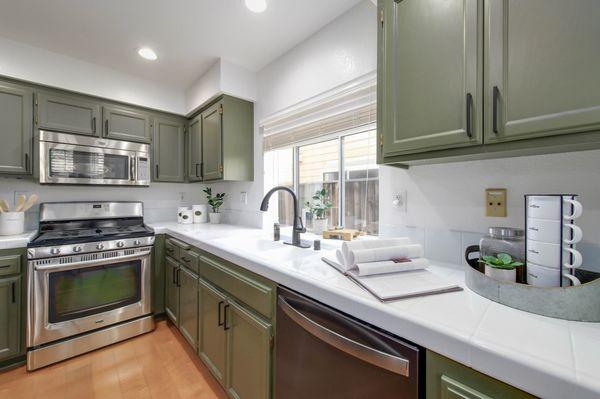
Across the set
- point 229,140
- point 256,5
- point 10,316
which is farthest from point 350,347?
point 10,316

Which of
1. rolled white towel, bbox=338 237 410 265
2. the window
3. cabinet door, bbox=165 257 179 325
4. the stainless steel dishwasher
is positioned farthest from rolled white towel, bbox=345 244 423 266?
cabinet door, bbox=165 257 179 325

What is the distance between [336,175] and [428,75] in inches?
41.3

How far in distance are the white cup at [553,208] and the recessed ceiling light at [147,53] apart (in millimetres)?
2726

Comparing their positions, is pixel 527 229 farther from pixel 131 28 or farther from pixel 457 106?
pixel 131 28

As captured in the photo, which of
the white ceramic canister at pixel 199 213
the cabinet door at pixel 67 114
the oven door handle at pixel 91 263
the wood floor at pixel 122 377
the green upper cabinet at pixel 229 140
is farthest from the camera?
the white ceramic canister at pixel 199 213

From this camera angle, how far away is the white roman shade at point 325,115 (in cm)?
153

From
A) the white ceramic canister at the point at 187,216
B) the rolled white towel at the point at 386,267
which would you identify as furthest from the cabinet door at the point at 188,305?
the rolled white towel at the point at 386,267

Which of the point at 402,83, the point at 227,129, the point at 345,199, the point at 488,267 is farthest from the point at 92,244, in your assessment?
the point at 488,267

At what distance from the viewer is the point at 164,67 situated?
95.6 inches

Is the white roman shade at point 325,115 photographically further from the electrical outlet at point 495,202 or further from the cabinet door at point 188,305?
the cabinet door at point 188,305

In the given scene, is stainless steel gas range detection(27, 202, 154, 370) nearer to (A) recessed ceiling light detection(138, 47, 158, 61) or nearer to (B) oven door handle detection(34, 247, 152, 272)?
(B) oven door handle detection(34, 247, 152, 272)

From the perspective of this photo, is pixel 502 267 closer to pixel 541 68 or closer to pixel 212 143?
pixel 541 68

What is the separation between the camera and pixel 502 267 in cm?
82

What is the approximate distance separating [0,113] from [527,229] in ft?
11.1
